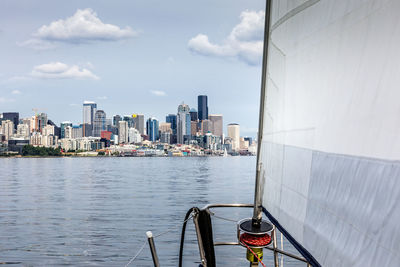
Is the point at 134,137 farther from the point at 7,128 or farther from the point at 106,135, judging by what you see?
the point at 7,128

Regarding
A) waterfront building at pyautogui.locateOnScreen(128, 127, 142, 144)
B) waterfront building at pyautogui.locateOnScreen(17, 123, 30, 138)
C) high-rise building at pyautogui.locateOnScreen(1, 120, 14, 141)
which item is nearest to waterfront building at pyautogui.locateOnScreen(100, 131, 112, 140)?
waterfront building at pyautogui.locateOnScreen(128, 127, 142, 144)

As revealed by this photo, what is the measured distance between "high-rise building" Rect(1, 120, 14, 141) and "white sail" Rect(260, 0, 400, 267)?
484 ft

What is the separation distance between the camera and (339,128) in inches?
36.9

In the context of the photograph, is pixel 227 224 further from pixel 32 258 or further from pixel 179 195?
pixel 179 195

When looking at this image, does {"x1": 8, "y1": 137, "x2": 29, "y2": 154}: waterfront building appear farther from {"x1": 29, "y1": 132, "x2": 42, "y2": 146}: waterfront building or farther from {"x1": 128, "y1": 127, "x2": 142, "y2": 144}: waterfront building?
{"x1": 128, "y1": 127, "x2": 142, "y2": 144}: waterfront building

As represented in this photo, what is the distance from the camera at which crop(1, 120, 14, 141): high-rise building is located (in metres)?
131

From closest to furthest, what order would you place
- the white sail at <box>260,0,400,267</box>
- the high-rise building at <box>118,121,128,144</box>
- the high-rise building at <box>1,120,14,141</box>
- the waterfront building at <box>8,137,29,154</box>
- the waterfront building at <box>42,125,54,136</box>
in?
the white sail at <box>260,0,400,267</box> → the waterfront building at <box>8,137,29,154</box> → the high-rise building at <box>1,120,14,141</box> → the waterfront building at <box>42,125,54,136</box> → the high-rise building at <box>118,121,128,144</box>

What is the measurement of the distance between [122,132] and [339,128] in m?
144

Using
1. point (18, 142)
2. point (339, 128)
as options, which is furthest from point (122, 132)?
point (339, 128)

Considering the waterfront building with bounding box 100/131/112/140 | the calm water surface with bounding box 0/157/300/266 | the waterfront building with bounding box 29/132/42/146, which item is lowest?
the calm water surface with bounding box 0/157/300/266

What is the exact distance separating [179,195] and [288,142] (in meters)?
29.5

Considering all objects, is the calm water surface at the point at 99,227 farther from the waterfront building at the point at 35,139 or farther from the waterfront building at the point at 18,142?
the waterfront building at the point at 18,142

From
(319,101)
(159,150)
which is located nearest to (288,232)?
(319,101)

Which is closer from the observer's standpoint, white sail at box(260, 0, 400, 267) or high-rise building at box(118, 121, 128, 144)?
white sail at box(260, 0, 400, 267)
